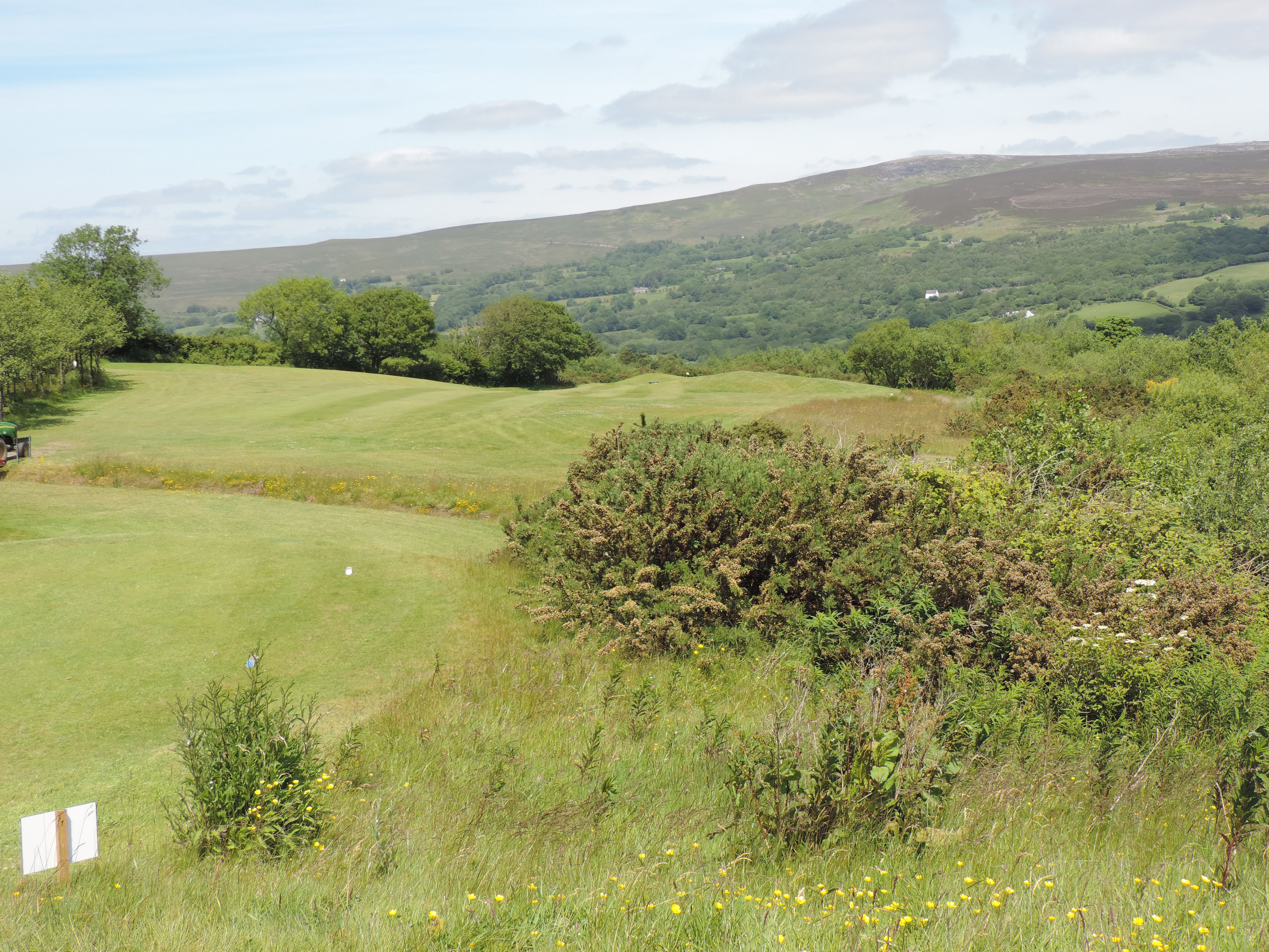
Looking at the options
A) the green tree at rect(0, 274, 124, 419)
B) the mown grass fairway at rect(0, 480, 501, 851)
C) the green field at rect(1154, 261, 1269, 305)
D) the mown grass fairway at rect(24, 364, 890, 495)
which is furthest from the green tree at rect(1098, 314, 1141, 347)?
the mown grass fairway at rect(0, 480, 501, 851)

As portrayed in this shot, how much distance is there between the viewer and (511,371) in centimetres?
8619

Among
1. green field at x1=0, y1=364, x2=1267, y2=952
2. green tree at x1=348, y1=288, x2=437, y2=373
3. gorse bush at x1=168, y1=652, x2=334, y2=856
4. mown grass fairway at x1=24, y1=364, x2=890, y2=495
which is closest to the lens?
green field at x1=0, y1=364, x2=1267, y2=952

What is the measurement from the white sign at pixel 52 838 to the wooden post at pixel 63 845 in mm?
12

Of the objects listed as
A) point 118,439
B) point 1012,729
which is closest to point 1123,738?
point 1012,729

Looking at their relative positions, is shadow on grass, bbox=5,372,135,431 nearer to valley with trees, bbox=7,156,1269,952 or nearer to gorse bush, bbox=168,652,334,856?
valley with trees, bbox=7,156,1269,952

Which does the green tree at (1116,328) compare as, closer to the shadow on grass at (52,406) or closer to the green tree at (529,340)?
the green tree at (529,340)

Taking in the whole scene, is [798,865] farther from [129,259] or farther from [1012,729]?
[129,259]

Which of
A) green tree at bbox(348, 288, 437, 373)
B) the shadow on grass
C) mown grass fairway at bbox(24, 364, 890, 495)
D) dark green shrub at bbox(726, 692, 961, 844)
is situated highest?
green tree at bbox(348, 288, 437, 373)

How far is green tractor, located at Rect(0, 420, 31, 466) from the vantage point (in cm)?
2638

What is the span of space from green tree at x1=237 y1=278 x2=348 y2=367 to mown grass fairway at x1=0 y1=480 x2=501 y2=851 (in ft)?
250

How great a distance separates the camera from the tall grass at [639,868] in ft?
13.0

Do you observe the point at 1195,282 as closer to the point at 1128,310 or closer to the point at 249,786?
the point at 1128,310

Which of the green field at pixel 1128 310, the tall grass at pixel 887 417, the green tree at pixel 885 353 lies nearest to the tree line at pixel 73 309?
the tall grass at pixel 887 417

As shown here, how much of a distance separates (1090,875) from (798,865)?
159cm
